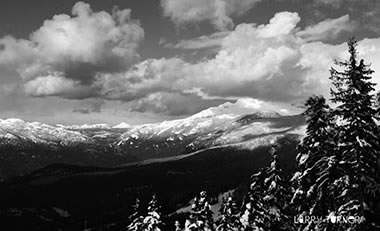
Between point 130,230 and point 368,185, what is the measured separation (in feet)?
102

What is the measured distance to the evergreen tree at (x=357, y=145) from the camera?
22.1 metres

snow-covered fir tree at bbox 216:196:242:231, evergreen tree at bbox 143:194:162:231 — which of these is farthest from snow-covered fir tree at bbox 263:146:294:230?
evergreen tree at bbox 143:194:162:231

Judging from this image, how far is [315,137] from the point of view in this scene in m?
27.9

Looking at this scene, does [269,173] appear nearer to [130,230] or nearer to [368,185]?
[368,185]

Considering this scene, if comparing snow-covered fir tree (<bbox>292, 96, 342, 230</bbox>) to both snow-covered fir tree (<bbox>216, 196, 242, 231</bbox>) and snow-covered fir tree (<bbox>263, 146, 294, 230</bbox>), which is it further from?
snow-covered fir tree (<bbox>216, 196, 242, 231</bbox>)

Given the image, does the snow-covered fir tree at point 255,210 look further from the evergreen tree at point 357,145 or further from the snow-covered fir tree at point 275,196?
the evergreen tree at point 357,145

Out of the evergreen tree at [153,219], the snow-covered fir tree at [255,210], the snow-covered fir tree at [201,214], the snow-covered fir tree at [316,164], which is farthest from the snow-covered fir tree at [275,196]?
the evergreen tree at [153,219]

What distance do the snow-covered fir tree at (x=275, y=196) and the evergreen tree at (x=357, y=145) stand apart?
10.1 m

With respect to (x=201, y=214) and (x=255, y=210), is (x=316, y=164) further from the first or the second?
(x=201, y=214)

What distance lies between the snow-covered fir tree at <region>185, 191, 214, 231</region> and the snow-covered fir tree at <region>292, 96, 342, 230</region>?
37.9ft

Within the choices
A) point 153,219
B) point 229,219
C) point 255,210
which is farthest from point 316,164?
point 153,219

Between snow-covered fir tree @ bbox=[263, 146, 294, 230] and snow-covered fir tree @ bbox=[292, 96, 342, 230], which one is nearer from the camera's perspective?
snow-covered fir tree @ bbox=[292, 96, 342, 230]

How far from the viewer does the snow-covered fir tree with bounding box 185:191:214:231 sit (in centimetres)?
3925

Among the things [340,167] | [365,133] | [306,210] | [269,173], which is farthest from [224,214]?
[365,133]
